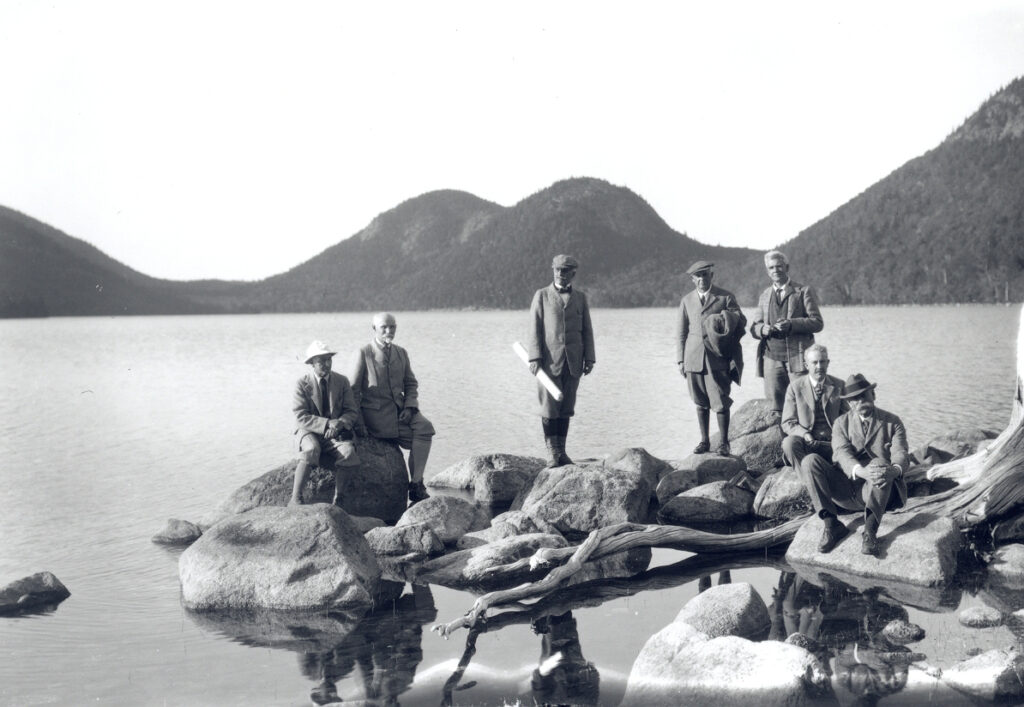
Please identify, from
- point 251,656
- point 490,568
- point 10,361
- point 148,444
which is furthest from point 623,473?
point 10,361

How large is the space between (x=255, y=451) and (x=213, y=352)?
146ft

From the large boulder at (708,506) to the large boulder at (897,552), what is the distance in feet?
5.61

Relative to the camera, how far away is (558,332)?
10492 mm

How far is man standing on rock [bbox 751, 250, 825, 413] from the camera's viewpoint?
10.3 meters

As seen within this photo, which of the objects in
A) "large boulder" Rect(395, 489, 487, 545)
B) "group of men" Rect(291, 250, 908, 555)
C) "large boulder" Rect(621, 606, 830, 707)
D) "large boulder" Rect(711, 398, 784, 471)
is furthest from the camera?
"large boulder" Rect(711, 398, 784, 471)

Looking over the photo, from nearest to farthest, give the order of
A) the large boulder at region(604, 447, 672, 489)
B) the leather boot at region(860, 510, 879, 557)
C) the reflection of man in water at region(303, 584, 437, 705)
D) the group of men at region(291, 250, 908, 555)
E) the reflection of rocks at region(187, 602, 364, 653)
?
the reflection of man in water at region(303, 584, 437, 705)
the reflection of rocks at region(187, 602, 364, 653)
the leather boot at region(860, 510, 879, 557)
the group of men at region(291, 250, 908, 555)
the large boulder at region(604, 447, 672, 489)

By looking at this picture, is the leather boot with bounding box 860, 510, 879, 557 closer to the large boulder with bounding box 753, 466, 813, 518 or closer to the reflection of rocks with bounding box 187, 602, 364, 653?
the large boulder with bounding box 753, 466, 813, 518

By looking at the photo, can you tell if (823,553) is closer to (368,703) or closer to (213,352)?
(368,703)

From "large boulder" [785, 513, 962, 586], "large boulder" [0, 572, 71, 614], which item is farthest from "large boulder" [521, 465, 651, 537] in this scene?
"large boulder" [0, 572, 71, 614]

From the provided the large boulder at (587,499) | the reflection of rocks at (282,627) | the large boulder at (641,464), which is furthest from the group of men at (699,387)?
the reflection of rocks at (282,627)

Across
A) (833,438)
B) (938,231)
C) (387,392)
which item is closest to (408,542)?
(387,392)

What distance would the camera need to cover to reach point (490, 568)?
798cm

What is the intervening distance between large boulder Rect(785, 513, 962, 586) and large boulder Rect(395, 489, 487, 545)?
3.04 meters

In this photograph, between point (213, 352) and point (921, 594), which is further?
point (213, 352)
